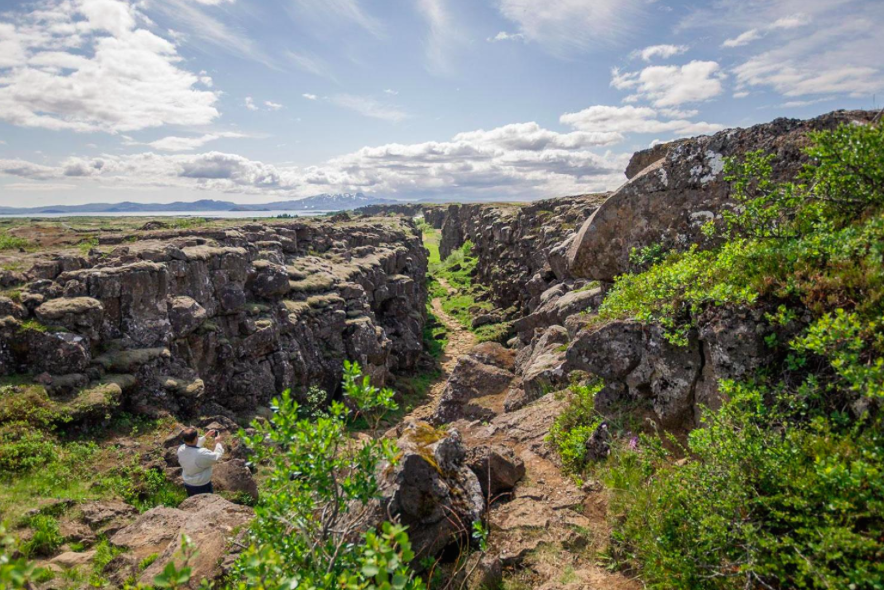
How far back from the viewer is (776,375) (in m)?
6.19

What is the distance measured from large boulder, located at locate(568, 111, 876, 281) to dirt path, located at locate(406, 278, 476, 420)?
739 inches

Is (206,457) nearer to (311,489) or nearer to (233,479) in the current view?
(233,479)

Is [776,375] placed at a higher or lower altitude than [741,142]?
lower

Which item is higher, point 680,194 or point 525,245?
point 680,194

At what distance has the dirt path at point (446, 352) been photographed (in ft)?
109

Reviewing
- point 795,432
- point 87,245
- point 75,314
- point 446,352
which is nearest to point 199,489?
point 795,432

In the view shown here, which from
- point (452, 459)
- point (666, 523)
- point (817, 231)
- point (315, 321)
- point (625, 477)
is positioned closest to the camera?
point (666, 523)

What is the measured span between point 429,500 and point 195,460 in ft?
25.9

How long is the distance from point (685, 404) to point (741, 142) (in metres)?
5.75

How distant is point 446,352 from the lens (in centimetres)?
4719

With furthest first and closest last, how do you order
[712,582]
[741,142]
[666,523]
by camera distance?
[741,142] → [666,523] → [712,582]

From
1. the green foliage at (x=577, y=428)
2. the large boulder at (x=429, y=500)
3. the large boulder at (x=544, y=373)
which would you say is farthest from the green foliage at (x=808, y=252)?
the large boulder at (x=544, y=373)

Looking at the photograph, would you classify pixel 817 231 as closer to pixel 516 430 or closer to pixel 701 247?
pixel 701 247

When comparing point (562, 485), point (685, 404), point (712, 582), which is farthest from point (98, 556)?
point (685, 404)
